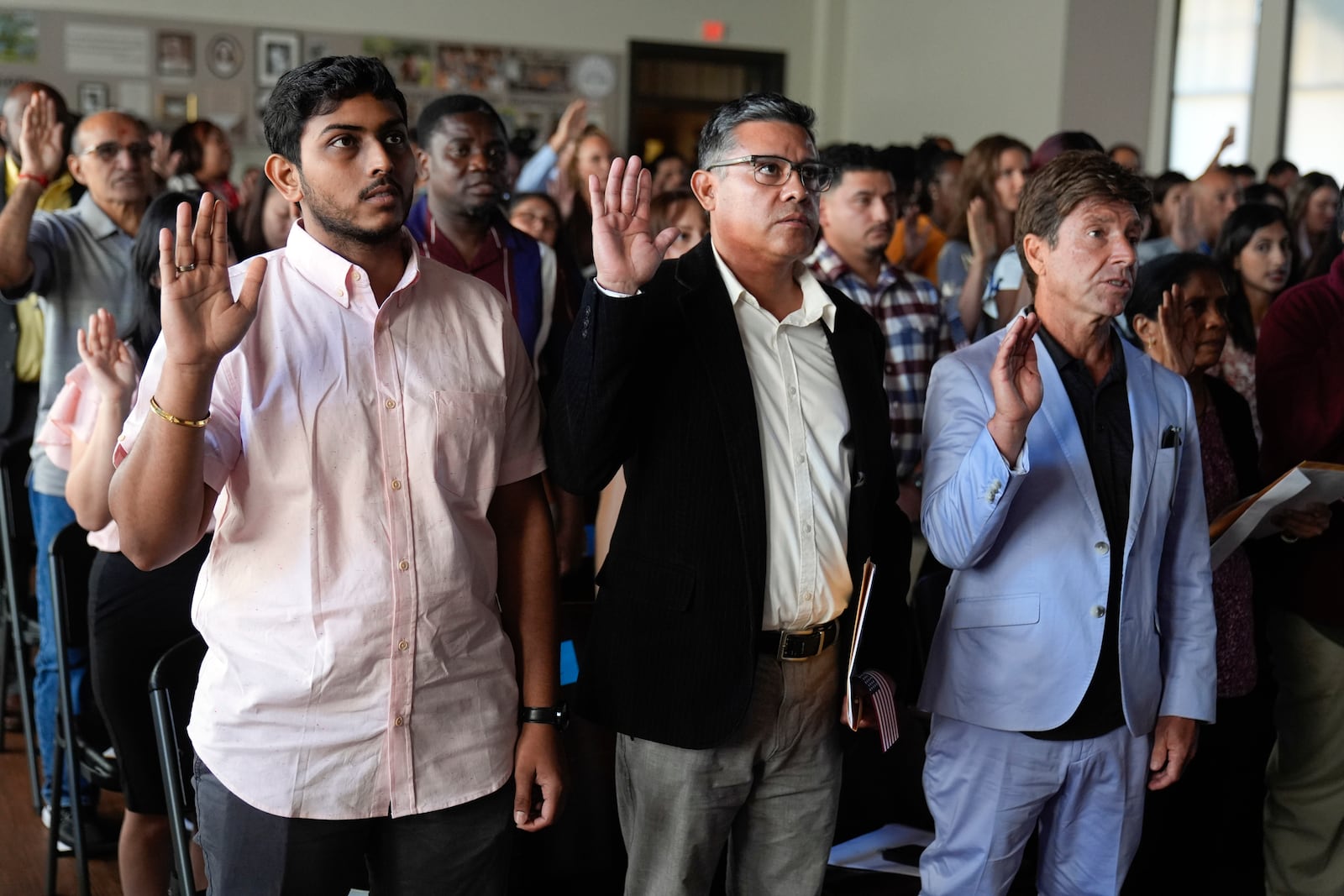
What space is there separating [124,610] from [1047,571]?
1.59m

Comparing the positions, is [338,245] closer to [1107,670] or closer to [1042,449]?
[1042,449]

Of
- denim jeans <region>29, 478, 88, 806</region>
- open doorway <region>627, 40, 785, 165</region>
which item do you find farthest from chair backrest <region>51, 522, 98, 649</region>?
open doorway <region>627, 40, 785, 165</region>

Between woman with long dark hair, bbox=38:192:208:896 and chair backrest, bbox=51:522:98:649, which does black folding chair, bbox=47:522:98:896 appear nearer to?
chair backrest, bbox=51:522:98:649

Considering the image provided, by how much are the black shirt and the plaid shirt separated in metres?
1.28

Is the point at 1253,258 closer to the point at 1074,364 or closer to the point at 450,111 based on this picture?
the point at 1074,364

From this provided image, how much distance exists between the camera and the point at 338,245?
1561 mm

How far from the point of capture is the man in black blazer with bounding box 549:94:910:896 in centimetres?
180

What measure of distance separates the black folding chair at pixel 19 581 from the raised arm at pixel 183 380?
6.66 feet

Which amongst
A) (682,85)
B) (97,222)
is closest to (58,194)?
(97,222)

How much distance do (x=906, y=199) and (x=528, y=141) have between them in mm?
5190

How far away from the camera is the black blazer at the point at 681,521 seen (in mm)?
1787

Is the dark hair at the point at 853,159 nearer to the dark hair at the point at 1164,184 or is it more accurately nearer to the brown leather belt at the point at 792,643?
the brown leather belt at the point at 792,643

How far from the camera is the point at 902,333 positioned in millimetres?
3471

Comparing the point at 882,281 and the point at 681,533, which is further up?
the point at 882,281
